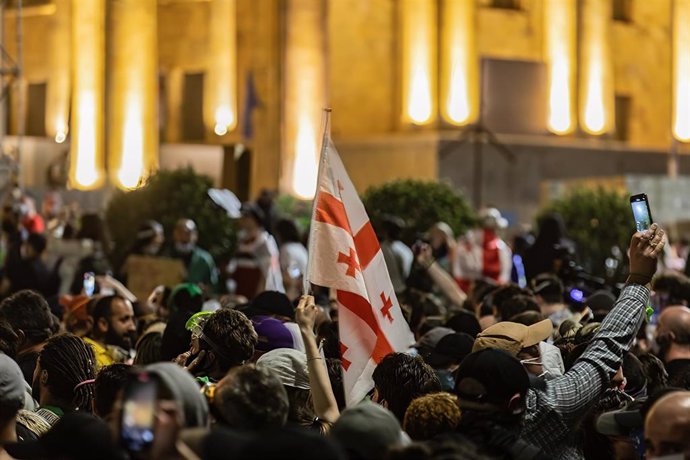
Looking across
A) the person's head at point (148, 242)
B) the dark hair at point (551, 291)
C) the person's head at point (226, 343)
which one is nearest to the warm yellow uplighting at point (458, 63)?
the person's head at point (148, 242)

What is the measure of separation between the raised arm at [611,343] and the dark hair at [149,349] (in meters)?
2.97

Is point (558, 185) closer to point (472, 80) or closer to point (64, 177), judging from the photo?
point (472, 80)

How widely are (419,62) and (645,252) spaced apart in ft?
99.1

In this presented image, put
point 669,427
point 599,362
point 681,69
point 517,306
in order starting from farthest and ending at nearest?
point 681,69
point 517,306
point 599,362
point 669,427

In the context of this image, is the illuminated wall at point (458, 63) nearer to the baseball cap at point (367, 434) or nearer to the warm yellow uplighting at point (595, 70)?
the warm yellow uplighting at point (595, 70)

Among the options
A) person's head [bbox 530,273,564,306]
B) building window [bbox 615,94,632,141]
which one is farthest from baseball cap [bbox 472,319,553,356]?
building window [bbox 615,94,632,141]

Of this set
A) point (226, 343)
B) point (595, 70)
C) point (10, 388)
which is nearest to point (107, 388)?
point (226, 343)

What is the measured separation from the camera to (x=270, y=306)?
983cm

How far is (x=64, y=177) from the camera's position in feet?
115

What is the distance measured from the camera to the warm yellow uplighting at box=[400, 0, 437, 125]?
1457 inches

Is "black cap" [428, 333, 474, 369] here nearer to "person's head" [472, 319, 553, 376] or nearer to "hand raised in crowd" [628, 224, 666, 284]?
"person's head" [472, 319, 553, 376]

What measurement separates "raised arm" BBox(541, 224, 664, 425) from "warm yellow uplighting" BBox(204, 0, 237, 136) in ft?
109

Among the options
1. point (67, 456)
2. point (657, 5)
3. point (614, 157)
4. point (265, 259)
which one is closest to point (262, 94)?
point (614, 157)

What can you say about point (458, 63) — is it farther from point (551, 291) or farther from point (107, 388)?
point (107, 388)
